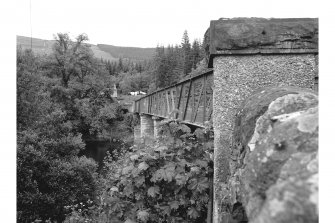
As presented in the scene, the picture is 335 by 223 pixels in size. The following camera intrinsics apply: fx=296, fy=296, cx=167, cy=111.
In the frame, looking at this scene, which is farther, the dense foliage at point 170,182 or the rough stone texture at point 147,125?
the rough stone texture at point 147,125

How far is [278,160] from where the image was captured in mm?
1047

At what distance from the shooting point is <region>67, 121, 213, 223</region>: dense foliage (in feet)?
9.02

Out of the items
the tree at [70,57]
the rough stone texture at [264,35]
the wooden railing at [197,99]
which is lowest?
the wooden railing at [197,99]

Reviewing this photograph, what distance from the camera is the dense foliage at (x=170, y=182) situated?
9.02ft

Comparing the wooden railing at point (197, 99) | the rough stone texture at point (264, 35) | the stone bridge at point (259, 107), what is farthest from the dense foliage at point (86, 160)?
the rough stone texture at point (264, 35)

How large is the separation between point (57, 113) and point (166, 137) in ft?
36.0

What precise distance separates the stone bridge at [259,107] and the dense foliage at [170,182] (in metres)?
0.28

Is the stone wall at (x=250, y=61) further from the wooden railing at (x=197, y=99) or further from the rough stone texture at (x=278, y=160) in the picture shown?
the wooden railing at (x=197, y=99)

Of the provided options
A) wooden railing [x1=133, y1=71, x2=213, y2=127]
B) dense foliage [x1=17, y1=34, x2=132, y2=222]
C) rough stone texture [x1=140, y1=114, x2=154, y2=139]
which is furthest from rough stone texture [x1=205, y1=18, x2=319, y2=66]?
rough stone texture [x1=140, y1=114, x2=154, y2=139]

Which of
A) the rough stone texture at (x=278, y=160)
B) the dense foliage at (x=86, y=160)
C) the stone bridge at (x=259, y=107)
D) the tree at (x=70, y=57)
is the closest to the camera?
the rough stone texture at (x=278, y=160)

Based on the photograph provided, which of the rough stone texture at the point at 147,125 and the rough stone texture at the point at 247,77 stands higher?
the rough stone texture at the point at 247,77

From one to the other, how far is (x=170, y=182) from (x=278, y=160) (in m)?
1.93

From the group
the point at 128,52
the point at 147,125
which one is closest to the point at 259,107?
the point at 147,125

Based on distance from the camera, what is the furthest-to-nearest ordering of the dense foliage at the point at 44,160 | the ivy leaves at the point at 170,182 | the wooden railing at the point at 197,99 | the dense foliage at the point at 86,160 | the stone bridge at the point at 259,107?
the dense foliage at the point at 44,160 < the wooden railing at the point at 197,99 < the dense foliage at the point at 86,160 < the ivy leaves at the point at 170,182 < the stone bridge at the point at 259,107
